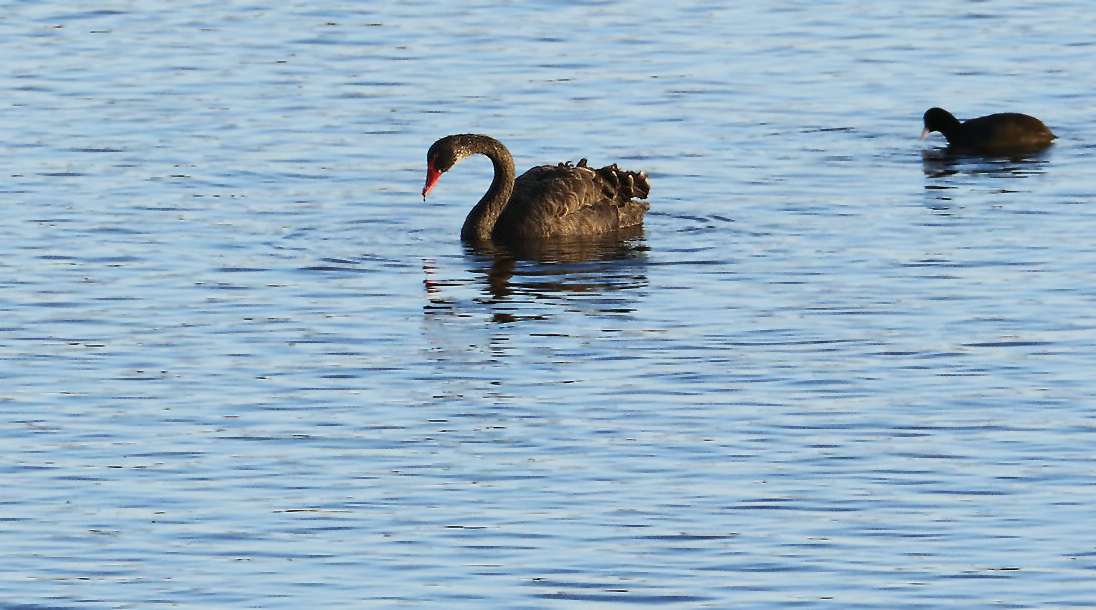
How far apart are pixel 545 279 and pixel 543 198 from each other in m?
2.17

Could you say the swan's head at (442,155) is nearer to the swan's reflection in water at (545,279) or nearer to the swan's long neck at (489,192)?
the swan's long neck at (489,192)

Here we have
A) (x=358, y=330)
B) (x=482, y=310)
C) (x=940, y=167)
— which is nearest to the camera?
(x=358, y=330)

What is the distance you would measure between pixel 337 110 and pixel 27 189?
19.7 feet

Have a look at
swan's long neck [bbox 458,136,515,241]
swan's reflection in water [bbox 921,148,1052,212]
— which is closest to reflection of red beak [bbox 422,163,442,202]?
swan's long neck [bbox 458,136,515,241]

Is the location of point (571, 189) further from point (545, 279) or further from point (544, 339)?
point (544, 339)

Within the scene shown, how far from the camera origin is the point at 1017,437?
15594 mm

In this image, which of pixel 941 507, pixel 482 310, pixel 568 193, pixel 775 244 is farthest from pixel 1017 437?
pixel 568 193

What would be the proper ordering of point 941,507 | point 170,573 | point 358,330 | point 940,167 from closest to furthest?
point 170,573, point 941,507, point 358,330, point 940,167

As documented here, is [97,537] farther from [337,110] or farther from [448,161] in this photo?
[337,110]

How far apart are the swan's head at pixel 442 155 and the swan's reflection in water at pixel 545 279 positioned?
0.99 meters

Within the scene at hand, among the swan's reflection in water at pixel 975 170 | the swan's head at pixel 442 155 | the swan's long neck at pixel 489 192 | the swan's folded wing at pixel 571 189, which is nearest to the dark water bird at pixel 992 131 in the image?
the swan's reflection in water at pixel 975 170

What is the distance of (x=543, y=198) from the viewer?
24.2 m

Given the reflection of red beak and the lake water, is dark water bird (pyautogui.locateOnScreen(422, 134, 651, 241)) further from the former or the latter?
the lake water

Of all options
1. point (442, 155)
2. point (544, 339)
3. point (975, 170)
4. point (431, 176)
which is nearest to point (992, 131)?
point (975, 170)
